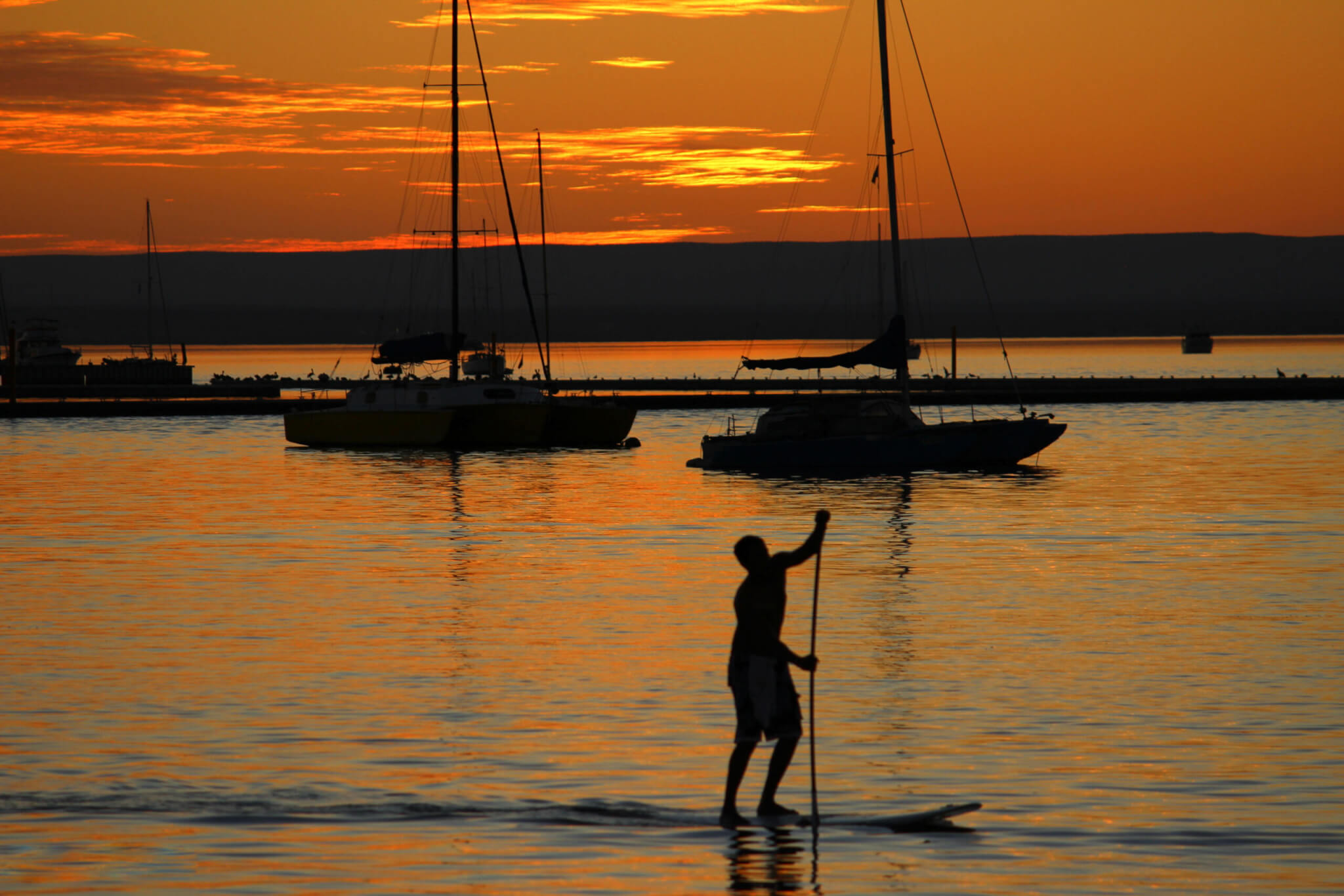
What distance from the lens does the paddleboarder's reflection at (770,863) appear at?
10.5 metres

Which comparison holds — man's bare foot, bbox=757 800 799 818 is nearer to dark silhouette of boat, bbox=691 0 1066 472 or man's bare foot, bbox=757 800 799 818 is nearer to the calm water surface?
the calm water surface

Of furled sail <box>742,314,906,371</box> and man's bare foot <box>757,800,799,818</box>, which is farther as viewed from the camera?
furled sail <box>742,314,906,371</box>

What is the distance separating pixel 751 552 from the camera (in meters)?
11.8

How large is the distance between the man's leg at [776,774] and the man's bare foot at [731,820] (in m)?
0.18

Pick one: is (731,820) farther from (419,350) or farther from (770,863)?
(419,350)

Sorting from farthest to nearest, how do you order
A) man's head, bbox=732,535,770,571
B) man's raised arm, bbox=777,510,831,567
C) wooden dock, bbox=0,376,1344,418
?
1. wooden dock, bbox=0,376,1344,418
2. man's head, bbox=732,535,770,571
3. man's raised arm, bbox=777,510,831,567

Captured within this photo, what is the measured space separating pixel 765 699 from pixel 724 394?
314ft

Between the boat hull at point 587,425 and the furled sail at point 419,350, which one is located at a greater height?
the furled sail at point 419,350

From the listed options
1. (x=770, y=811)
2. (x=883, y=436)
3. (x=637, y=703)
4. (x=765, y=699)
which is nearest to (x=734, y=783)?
(x=770, y=811)

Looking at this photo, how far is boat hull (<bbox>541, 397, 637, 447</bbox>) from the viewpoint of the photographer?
64750 mm

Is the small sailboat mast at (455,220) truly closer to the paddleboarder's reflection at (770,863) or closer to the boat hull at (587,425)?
the boat hull at (587,425)

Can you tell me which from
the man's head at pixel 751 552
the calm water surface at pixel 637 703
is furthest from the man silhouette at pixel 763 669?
the calm water surface at pixel 637 703

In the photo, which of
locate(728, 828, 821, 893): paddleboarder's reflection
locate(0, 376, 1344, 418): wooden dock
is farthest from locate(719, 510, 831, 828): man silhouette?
locate(0, 376, 1344, 418): wooden dock

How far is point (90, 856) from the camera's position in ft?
36.8
